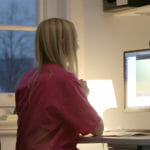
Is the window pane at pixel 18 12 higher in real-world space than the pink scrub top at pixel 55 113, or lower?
higher

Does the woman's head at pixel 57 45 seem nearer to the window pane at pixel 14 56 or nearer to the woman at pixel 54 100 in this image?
the woman at pixel 54 100

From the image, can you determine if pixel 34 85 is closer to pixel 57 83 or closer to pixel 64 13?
pixel 57 83

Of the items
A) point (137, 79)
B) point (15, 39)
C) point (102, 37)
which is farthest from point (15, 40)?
point (137, 79)

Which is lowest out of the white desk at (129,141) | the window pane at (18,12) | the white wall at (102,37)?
the white desk at (129,141)

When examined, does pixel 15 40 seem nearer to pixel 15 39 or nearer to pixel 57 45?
pixel 15 39

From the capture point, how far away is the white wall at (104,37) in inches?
137

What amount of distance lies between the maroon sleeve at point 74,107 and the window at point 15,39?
3.45 feet

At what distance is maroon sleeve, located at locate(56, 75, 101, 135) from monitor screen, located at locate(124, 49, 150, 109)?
61 centimetres

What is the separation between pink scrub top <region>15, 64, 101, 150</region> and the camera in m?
2.44

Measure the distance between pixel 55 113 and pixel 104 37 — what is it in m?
1.25

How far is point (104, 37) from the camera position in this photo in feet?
11.7

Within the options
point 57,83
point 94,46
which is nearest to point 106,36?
point 94,46

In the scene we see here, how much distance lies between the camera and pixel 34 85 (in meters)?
2.50

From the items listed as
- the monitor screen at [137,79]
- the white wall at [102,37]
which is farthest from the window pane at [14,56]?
the monitor screen at [137,79]
